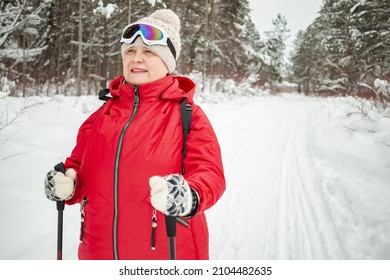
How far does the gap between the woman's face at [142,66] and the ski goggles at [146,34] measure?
2.4 inches

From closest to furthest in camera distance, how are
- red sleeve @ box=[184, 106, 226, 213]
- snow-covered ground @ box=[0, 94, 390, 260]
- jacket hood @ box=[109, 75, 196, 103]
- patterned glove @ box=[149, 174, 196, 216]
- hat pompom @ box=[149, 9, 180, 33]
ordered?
patterned glove @ box=[149, 174, 196, 216] → red sleeve @ box=[184, 106, 226, 213] → jacket hood @ box=[109, 75, 196, 103] → hat pompom @ box=[149, 9, 180, 33] → snow-covered ground @ box=[0, 94, 390, 260]

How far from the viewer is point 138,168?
4.49ft

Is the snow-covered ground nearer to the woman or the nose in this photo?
the woman

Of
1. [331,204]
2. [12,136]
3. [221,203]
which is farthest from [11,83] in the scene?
[331,204]

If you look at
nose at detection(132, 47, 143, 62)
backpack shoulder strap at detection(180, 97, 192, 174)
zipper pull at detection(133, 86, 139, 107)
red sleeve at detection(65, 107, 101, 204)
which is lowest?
red sleeve at detection(65, 107, 101, 204)

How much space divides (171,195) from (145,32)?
1.14m

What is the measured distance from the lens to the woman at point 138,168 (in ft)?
4.51

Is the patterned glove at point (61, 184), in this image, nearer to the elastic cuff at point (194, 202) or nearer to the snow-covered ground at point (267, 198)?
the elastic cuff at point (194, 202)

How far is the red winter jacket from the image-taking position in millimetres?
1373

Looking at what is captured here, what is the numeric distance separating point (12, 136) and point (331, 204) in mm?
5565

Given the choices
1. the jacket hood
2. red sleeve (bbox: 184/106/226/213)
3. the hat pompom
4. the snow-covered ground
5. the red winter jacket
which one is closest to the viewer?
red sleeve (bbox: 184/106/226/213)

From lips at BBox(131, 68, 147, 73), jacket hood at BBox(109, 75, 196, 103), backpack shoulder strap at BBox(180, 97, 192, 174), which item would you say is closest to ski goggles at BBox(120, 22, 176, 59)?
lips at BBox(131, 68, 147, 73)

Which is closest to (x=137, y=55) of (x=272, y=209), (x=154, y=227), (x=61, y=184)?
(x=61, y=184)
